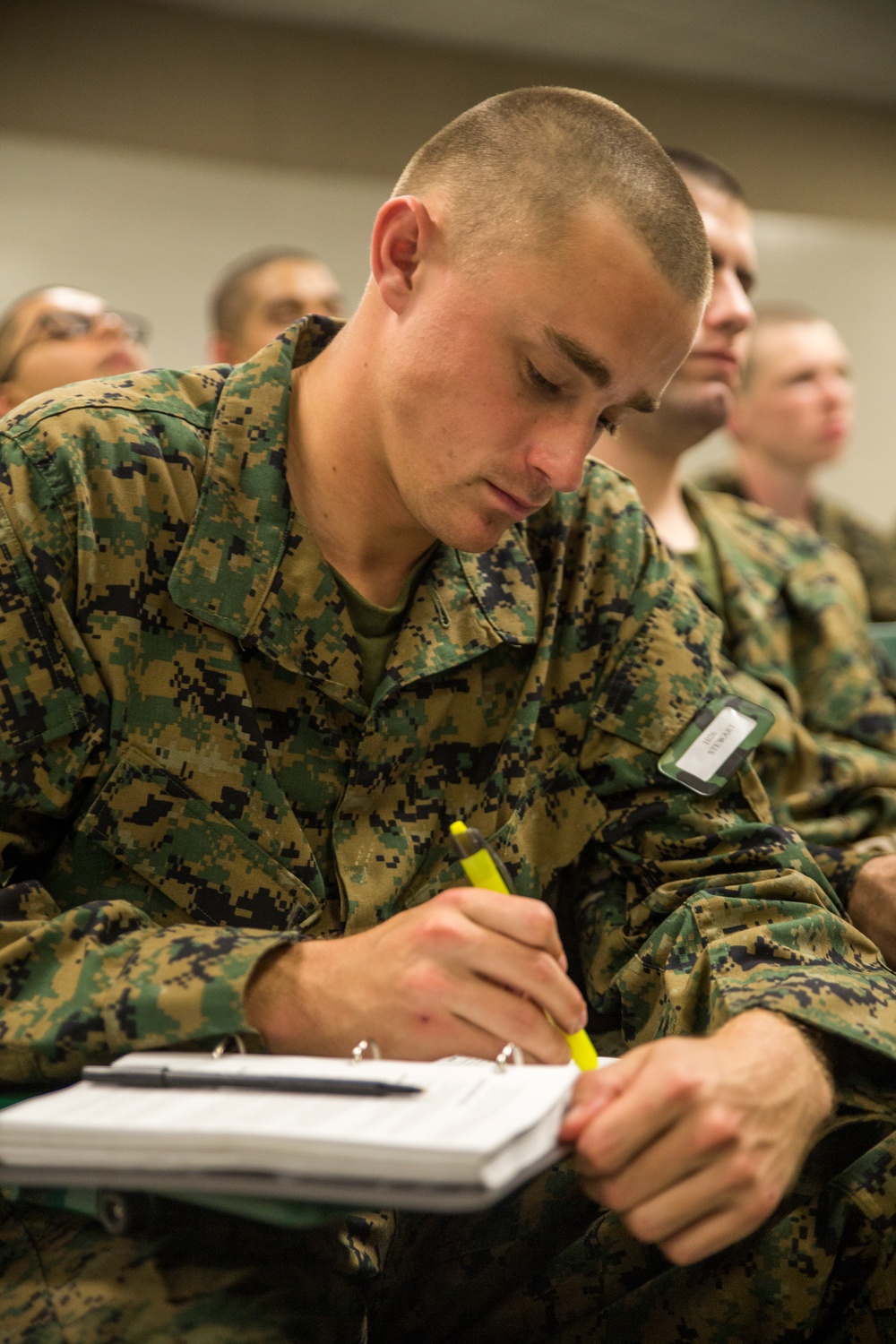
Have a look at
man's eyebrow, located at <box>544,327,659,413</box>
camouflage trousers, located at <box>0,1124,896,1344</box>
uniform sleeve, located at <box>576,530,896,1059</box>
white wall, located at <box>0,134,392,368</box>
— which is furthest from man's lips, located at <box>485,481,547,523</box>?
white wall, located at <box>0,134,392,368</box>

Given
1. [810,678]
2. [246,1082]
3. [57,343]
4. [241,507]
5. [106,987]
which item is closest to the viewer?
[246,1082]

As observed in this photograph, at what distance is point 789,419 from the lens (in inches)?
161

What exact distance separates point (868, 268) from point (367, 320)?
4.84 m

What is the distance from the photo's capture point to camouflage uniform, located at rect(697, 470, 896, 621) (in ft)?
11.5

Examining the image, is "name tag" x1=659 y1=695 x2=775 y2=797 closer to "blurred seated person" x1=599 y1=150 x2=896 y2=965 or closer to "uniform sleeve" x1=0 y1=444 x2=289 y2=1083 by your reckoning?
"blurred seated person" x1=599 y1=150 x2=896 y2=965

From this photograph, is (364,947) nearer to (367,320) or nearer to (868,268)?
(367,320)

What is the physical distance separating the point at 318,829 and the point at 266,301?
2584 mm

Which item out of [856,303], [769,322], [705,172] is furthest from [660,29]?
[705,172]

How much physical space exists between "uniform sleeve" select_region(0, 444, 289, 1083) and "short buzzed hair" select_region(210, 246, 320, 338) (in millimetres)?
2544

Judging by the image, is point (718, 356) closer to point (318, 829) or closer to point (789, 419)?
point (318, 829)

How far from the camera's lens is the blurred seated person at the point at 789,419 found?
406 centimetres

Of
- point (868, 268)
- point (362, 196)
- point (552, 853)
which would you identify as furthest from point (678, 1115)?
point (868, 268)

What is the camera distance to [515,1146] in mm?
738

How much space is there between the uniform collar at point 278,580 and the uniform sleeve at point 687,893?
0.16m
